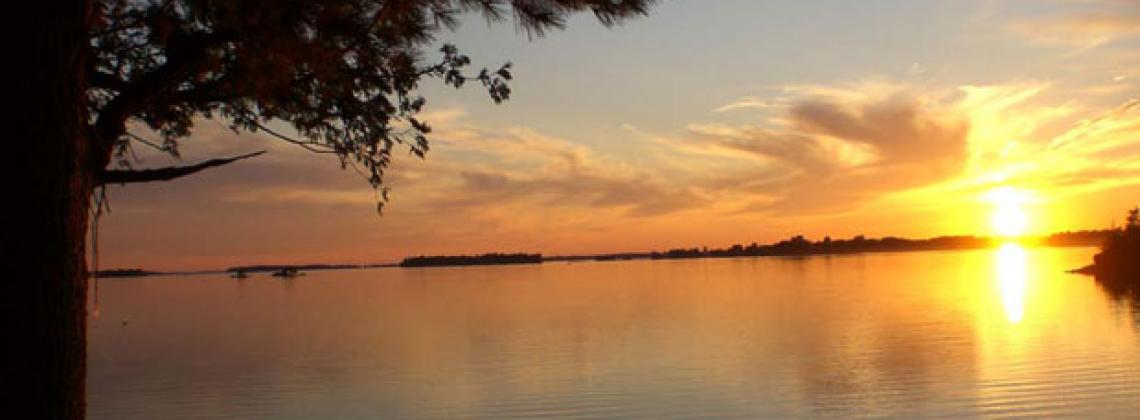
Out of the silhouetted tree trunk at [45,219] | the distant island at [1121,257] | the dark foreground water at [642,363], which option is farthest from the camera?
the distant island at [1121,257]

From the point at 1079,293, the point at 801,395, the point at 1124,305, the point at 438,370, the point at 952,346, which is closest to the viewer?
the point at 801,395

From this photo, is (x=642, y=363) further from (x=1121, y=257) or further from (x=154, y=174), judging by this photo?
(x=1121, y=257)

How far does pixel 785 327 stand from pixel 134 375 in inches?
1396

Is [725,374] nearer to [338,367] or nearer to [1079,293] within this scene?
[338,367]

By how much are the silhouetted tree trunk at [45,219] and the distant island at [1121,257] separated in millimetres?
102524

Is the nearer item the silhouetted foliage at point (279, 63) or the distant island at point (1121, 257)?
the silhouetted foliage at point (279, 63)

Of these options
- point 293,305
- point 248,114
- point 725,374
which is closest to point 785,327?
point 725,374

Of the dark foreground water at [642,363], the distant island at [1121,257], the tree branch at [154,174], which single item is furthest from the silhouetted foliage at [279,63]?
the distant island at [1121,257]

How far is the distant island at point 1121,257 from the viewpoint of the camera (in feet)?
317

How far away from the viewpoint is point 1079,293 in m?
80.2

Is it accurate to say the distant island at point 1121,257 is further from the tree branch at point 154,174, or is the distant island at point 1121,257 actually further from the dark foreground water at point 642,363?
the tree branch at point 154,174

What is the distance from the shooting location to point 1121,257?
335 feet

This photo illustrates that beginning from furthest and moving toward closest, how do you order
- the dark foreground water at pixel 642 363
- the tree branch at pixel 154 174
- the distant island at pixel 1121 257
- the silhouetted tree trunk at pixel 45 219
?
1. the distant island at pixel 1121 257
2. the dark foreground water at pixel 642 363
3. the tree branch at pixel 154 174
4. the silhouetted tree trunk at pixel 45 219

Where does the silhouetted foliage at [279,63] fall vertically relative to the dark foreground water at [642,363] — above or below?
above
